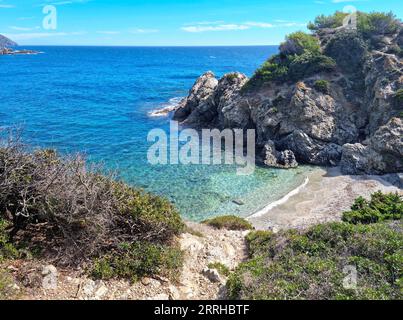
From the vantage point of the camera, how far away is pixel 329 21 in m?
46.9

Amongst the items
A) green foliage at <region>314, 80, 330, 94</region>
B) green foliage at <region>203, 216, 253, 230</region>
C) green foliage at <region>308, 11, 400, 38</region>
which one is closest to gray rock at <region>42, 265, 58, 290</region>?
green foliage at <region>203, 216, 253, 230</region>

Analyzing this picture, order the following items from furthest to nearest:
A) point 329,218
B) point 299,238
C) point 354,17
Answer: point 354,17 < point 329,218 < point 299,238

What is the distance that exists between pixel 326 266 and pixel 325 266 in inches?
1.2

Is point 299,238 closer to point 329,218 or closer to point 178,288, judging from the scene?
point 178,288

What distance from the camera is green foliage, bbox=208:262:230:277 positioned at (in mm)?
11398

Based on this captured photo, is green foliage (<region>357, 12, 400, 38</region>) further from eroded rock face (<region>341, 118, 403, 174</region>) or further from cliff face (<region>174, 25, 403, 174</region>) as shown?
eroded rock face (<region>341, 118, 403, 174</region>)

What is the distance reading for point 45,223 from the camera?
Result: 1147 centimetres

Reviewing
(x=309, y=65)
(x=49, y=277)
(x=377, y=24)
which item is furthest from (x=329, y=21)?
(x=49, y=277)

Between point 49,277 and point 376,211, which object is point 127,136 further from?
point 49,277

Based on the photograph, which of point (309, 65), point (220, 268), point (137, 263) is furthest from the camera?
point (309, 65)

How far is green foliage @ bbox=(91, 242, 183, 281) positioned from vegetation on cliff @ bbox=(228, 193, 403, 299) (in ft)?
6.74
